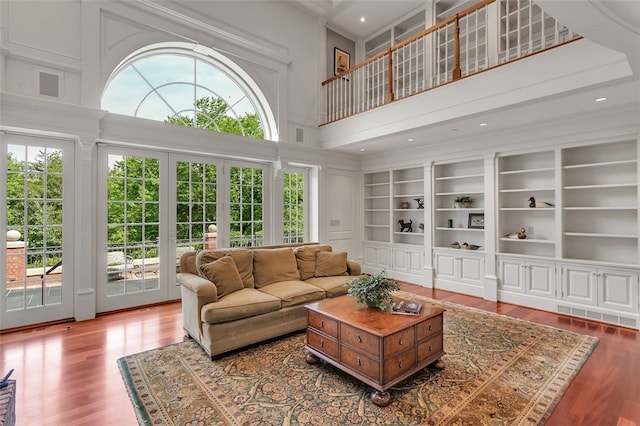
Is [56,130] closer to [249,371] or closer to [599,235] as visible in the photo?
[249,371]

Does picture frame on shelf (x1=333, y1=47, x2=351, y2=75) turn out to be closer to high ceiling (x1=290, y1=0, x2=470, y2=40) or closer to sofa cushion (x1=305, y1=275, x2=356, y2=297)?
high ceiling (x1=290, y1=0, x2=470, y2=40)

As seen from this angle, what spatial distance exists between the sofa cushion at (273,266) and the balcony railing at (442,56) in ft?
9.72

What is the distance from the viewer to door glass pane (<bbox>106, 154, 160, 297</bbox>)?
440 centimetres

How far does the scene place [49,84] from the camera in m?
3.78

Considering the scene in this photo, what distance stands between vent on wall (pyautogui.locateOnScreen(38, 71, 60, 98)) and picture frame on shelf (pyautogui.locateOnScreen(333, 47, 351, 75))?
4877mm

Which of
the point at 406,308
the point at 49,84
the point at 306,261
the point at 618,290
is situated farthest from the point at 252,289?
the point at 618,290

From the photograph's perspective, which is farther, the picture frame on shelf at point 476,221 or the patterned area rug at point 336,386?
the picture frame on shelf at point 476,221

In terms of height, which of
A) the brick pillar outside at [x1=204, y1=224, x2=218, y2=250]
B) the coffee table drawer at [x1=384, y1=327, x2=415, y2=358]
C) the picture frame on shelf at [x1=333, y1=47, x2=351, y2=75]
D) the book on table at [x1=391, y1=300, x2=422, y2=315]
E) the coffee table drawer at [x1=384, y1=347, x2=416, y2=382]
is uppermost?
the picture frame on shelf at [x1=333, y1=47, x2=351, y2=75]

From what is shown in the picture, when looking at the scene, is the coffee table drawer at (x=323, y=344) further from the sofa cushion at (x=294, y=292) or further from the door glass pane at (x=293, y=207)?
the door glass pane at (x=293, y=207)

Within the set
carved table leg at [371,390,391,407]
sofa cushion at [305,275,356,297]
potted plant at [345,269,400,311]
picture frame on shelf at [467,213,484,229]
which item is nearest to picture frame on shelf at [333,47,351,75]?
picture frame on shelf at [467,213,484,229]

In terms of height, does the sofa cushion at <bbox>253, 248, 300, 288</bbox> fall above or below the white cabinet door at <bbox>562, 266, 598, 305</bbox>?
above

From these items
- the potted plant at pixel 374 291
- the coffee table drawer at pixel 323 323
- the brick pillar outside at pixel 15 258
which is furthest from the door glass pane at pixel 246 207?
the potted plant at pixel 374 291

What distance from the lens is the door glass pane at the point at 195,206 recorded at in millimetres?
4969

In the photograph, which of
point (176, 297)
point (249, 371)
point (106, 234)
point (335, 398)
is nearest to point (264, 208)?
point (176, 297)
